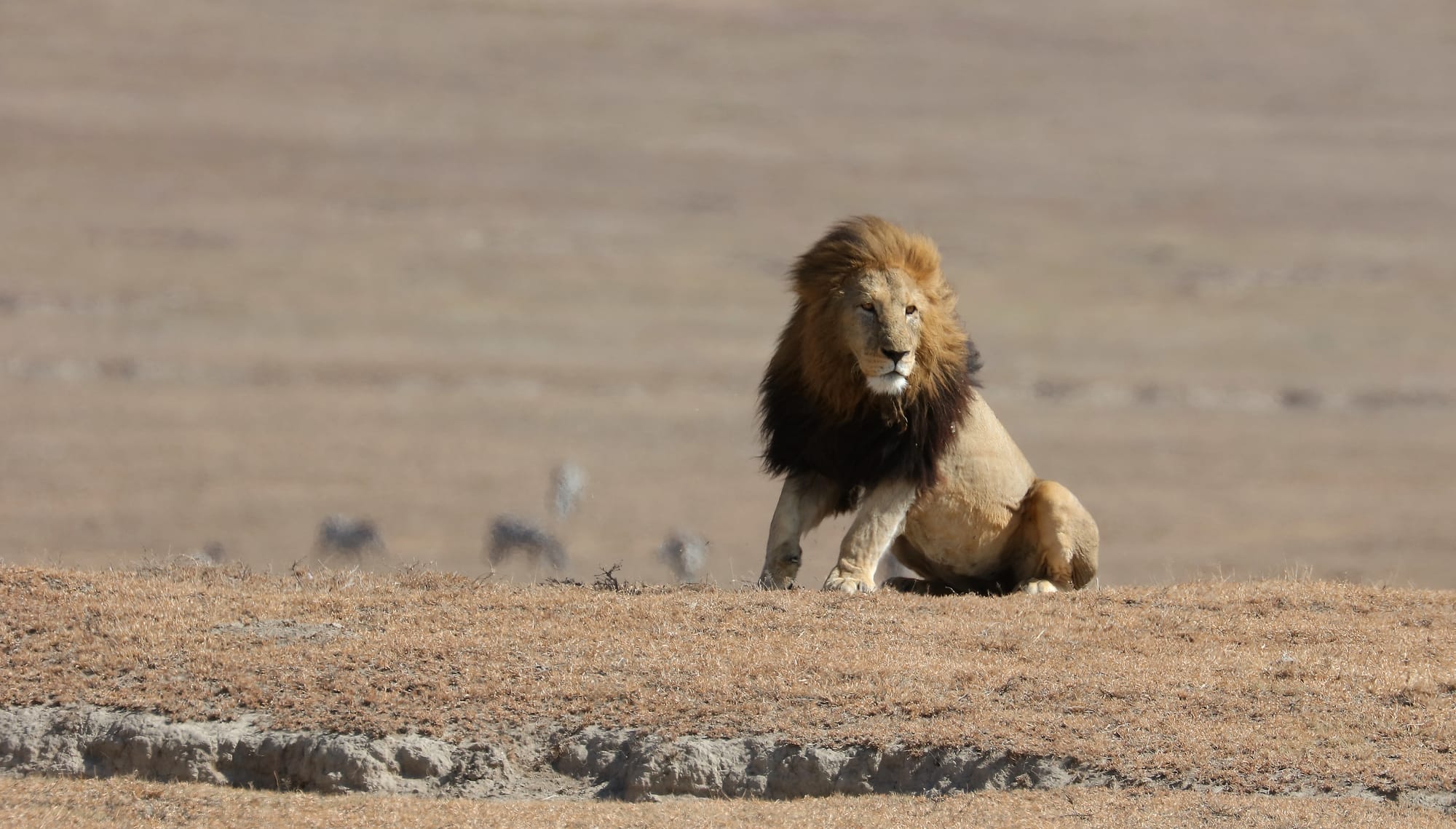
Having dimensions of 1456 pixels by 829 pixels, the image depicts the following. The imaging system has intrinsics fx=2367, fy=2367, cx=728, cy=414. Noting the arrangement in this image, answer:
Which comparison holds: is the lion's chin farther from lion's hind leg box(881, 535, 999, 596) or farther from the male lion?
lion's hind leg box(881, 535, 999, 596)

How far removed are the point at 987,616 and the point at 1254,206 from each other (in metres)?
40.4

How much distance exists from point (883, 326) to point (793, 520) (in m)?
0.98

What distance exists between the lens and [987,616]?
32.2ft

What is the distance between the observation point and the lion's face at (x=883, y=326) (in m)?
10.2

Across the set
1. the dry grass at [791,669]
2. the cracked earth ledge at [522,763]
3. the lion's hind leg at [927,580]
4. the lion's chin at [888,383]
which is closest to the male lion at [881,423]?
the lion's chin at [888,383]

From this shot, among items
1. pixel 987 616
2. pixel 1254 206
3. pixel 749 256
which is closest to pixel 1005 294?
pixel 749 256

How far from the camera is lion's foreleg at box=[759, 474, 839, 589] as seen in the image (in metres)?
10.5

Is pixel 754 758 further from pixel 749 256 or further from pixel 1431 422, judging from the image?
pixel 749 256

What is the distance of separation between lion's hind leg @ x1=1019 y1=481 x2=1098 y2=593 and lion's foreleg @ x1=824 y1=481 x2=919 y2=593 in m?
0.85

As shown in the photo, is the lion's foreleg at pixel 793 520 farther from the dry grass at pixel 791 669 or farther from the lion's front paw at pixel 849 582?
the dry grass at pixel 791 669

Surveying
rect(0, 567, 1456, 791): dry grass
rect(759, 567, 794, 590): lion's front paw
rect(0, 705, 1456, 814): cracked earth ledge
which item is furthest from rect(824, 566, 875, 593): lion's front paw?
rect(0, 705, 1456, 814): cracked earth ledge

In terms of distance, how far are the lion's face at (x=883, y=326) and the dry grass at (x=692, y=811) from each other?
2.61 m

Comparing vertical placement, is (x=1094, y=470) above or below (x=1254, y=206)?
below

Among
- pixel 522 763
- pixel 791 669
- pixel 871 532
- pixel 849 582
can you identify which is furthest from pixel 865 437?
pixel 522 763
